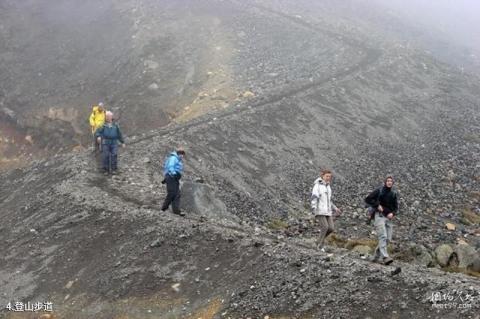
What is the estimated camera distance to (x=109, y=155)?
2047cm

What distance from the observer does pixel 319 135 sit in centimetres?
2970

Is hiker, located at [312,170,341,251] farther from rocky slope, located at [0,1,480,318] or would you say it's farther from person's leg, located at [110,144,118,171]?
person's leg, located at [110,144,118,171]

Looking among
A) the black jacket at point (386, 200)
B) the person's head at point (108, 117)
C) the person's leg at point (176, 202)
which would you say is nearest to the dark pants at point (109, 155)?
the person's head at point (108, 117)

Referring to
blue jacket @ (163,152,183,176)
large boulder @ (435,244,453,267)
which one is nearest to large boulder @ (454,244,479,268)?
large boulder @ (435,244,453,267)

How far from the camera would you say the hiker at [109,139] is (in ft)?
65.9

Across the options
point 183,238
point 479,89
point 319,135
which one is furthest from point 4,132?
point 479,89

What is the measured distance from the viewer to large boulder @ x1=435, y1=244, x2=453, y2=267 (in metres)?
16.4

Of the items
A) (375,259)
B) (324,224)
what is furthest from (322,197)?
(375,259)

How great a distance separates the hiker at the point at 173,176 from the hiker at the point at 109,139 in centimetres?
411

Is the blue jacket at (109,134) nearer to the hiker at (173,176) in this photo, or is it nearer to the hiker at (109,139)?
the hiker at (109,139)

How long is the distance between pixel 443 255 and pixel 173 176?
7.69m

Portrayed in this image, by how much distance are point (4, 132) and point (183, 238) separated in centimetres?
2542

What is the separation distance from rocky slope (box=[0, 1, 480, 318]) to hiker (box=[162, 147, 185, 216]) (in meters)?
0.44

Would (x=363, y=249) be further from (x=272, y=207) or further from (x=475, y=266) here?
(x=272, y=207)
